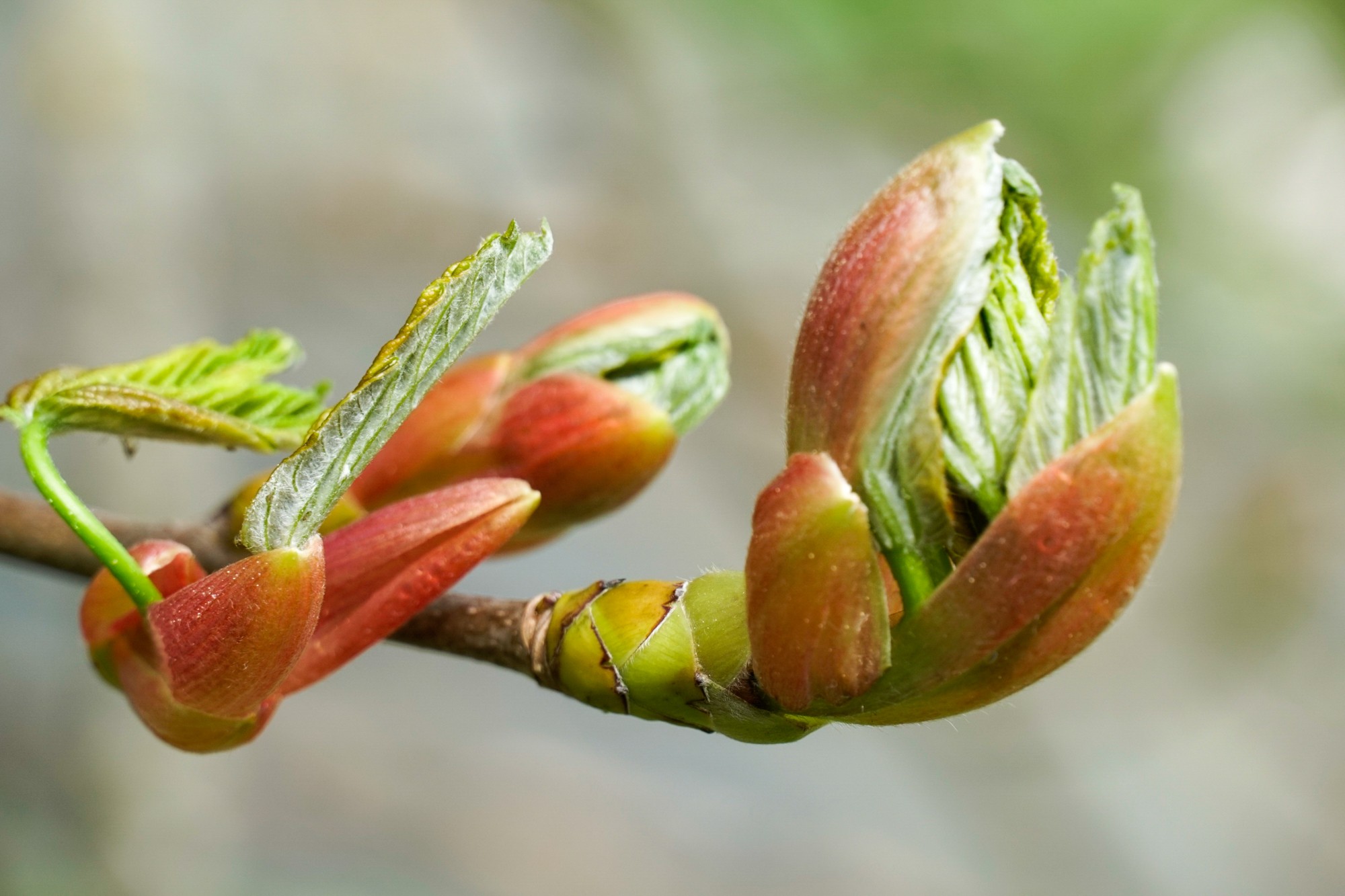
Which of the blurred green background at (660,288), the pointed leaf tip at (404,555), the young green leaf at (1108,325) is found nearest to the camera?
the young green leaf at (1108,325)

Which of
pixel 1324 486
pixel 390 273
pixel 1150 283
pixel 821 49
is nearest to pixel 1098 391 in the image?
pixel 1150 283

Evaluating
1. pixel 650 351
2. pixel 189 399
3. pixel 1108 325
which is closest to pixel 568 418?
pixel 650 351

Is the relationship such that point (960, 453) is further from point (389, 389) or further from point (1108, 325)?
point (389, 389)

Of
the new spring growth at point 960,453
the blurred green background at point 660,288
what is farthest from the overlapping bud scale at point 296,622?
the blurred green background at point 660,288

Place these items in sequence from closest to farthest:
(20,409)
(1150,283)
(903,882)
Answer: (1150,283) → (20,409) → (903,882)

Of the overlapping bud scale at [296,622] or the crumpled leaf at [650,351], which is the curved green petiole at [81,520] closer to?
the overlapping bud scale at [296,622]

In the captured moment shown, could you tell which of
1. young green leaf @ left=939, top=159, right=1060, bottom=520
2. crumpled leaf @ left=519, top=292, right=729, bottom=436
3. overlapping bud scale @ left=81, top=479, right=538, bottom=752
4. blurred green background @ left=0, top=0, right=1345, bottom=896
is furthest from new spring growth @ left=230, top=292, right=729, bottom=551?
blurred green background @ left=0, top=0, right=1345, bottom=896

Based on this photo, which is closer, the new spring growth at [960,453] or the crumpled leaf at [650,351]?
the new spring growth at [960,453]

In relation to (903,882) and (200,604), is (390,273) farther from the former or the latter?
(200,604)
